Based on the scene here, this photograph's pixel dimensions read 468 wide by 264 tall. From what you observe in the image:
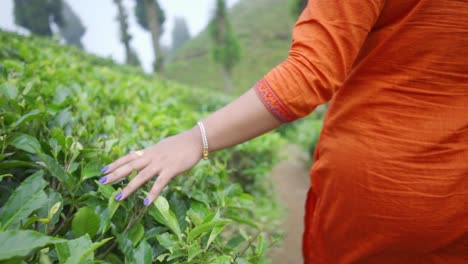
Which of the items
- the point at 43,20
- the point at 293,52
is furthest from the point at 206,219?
the point at 43,20

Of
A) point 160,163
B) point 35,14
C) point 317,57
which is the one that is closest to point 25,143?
point 160,163

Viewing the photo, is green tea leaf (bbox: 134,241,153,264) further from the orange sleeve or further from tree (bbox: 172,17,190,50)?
tree (bbox: 172,17,190,50)

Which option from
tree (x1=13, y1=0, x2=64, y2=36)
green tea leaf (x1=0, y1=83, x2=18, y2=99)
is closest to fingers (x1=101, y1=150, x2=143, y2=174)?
green tea leaf (x1=0, y1=83, x2=18, y2=99)

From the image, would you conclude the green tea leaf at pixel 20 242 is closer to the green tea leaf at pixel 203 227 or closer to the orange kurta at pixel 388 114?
the green tea leaf at pixel 203 227

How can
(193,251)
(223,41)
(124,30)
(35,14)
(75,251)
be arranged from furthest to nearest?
(35,14)
(124,30)
(223,41)
(193,251)
(75,251)

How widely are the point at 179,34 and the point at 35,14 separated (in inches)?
1731

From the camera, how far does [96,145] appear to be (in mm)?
1286

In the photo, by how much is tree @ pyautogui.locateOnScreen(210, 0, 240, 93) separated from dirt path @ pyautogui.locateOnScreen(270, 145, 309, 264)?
1410 cm

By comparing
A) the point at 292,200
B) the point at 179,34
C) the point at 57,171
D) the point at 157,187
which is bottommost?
the point at 179,34

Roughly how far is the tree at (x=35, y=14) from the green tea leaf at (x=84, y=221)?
31.6 m

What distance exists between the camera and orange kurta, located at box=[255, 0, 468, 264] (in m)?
0.97

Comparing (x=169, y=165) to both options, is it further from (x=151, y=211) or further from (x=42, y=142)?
(x=42, y=142)

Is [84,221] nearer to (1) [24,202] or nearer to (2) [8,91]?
(1) [24,202]

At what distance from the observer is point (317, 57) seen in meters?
0.95
